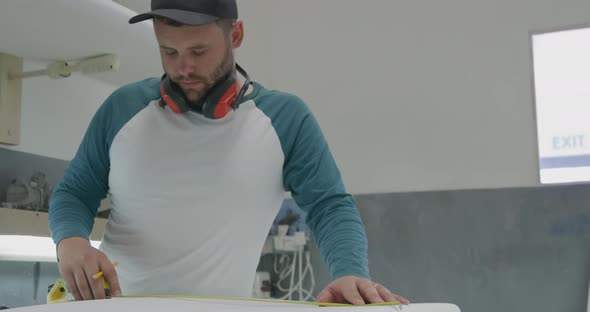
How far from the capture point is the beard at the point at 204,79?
1.11m

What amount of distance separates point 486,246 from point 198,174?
5.61ft

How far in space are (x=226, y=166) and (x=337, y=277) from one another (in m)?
0.30

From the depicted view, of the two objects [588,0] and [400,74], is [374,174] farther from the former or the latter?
[588,0]

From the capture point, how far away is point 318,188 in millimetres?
1139

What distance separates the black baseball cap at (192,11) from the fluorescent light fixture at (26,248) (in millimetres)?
990

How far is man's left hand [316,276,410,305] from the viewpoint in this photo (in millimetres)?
873

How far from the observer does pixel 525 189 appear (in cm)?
253

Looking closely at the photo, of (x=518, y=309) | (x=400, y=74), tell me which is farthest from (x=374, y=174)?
(x=518, y=309)

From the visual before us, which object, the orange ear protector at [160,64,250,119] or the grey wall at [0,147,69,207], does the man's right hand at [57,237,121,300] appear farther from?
the grey wall at [0,147,69,207]

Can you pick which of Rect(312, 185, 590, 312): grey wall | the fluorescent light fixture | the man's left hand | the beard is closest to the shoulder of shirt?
the beard

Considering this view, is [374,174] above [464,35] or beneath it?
beneath

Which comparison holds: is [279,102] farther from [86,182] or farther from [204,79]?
[86,182]

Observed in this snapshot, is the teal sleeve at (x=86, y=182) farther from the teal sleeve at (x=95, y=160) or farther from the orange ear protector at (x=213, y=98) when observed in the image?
the orange ear protector at (x=213, y=98)

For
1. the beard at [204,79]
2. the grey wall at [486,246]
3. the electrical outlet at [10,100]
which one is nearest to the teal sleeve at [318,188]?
the beard at [204,79]
